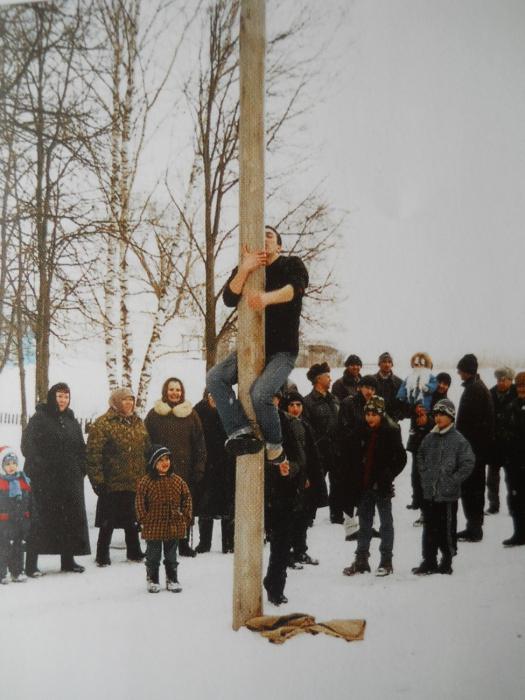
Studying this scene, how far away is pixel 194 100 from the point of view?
3.30 metres

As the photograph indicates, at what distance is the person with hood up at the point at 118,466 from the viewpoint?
3295 mm

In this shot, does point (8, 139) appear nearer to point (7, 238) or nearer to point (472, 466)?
point (7, 238)

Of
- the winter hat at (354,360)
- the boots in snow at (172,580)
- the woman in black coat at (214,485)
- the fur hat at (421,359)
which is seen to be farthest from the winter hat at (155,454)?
the fur hat at (421,359)

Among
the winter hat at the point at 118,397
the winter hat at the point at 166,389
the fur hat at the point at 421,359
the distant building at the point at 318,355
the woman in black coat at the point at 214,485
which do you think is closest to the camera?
the fur hat at the point at 421,359

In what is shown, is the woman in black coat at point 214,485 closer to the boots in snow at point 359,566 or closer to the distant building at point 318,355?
the distant building at point 318,355

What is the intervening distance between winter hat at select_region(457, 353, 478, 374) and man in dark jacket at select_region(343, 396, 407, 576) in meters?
0.34

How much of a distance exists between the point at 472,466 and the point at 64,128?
2.53 m

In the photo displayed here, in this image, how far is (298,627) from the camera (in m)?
2.79

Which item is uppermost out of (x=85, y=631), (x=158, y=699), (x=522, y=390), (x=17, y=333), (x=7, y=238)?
(x=7, y=238)

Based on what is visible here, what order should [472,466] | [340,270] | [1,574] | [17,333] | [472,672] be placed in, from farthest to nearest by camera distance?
[17,333], [1,574], [340,270], [472,466], [472,672]

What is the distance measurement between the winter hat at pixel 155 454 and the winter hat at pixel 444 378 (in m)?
1.23

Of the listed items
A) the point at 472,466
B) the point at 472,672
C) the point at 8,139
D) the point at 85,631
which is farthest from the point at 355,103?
the point at 85,631

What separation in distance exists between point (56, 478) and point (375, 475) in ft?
5.17

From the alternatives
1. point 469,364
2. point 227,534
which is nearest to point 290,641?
point 227,534
